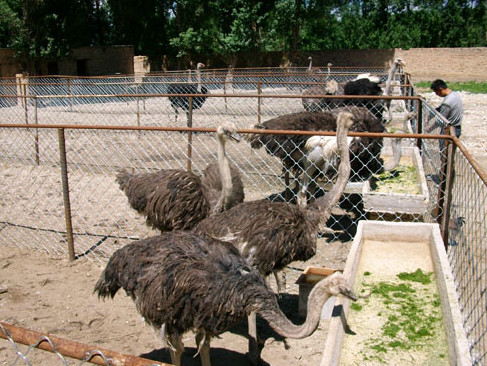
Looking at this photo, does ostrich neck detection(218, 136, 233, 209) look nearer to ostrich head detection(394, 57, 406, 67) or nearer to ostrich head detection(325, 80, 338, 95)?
ostrich head detection(325, 80, 338, 95)

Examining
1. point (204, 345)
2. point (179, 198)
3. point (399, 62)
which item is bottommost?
point (204, 345)

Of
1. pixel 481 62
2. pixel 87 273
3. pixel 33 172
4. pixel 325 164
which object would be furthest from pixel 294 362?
pixel 481 62

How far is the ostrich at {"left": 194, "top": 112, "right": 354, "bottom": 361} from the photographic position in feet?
11.0

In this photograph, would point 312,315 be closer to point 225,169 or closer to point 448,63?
point 225,169

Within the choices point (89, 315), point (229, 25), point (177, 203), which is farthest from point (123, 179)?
Answer: point (229, 25)

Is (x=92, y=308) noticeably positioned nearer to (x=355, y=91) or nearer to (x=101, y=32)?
(x=355, y=91)

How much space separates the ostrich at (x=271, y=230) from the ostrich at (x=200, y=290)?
1.44ft

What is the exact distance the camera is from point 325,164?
5.56m

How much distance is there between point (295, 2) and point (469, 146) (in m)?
18.3

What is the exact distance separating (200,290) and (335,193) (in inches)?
55.2

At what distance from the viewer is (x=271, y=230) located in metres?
3.37

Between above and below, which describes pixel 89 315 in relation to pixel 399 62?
below

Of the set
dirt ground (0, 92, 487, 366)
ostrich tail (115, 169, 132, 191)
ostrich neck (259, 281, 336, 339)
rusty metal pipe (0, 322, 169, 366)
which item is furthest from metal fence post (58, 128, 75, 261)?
rusty metal pipe (0, 322, 169, 366)

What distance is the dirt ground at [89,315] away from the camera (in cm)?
348
